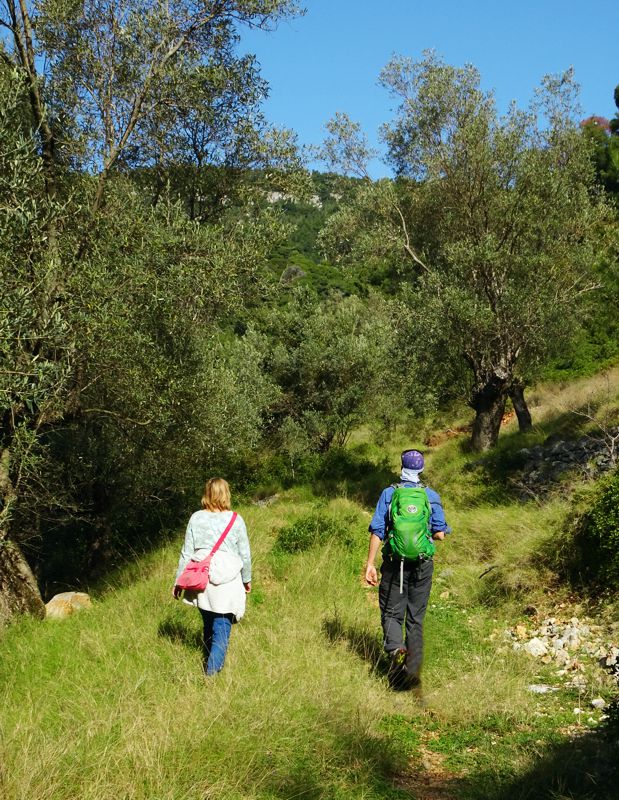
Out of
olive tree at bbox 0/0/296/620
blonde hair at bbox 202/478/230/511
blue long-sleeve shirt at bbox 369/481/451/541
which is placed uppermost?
olive tree at bbox 0/0/296/620

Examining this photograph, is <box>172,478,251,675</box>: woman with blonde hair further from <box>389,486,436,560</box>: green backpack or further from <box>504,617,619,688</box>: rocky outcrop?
<box>504,617,619,688</box>: rocky outcrop

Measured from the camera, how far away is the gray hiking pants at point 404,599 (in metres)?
5.82

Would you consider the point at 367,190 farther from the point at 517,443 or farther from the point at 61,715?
the point at 61,715

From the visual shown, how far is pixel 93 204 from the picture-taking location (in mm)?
9250

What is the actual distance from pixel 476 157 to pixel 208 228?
8.01 metres

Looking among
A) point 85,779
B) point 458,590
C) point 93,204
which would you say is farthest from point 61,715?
point 93,204

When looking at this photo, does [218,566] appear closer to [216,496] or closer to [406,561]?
[216,496]

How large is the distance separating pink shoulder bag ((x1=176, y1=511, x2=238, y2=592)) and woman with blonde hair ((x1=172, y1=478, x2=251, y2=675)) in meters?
0.03

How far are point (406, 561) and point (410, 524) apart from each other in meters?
0.36

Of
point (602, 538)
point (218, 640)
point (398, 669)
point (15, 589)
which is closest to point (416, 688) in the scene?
point (398, 669)

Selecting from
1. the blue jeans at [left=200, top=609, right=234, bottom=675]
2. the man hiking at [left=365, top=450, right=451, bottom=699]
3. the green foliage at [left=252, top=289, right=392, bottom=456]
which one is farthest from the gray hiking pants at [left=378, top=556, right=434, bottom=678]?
the green foliage at [left=252, top=289, right=392, bottom=456]

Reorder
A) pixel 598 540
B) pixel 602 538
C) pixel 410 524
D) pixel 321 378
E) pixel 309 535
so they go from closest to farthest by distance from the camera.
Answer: pixel 410 524
pixel 602 538
pixel 598 540
pixel 309 535
pixel 321 378

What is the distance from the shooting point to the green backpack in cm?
568

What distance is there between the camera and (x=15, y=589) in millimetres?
8148
